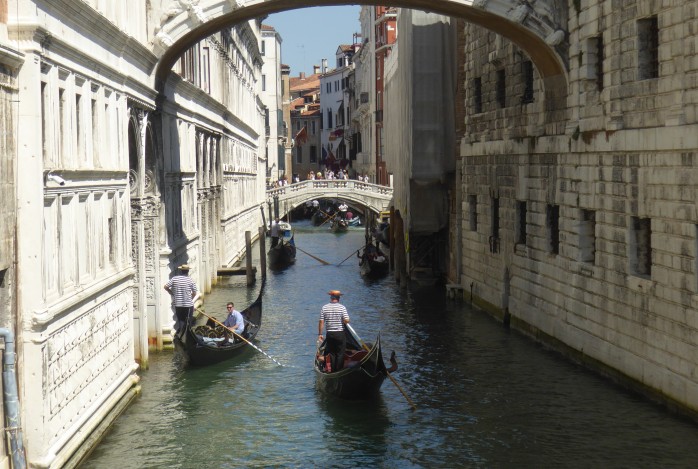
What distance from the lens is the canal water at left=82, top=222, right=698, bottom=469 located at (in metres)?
12.4

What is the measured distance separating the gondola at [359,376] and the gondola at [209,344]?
218 cm

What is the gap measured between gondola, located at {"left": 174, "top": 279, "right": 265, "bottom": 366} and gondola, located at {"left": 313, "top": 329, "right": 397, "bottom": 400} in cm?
218

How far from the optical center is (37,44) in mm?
10219

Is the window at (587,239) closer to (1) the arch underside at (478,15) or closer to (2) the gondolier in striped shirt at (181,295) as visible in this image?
(1) the arch underside at (478,15)

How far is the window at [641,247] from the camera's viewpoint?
1469 cm

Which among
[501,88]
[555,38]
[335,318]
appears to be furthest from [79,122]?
[501,88]

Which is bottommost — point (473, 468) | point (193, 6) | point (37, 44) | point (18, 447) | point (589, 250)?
point (473, 468)

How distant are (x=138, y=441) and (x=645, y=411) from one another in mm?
5689

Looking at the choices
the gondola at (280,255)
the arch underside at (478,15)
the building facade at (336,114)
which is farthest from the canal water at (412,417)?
the building facade at (336,114)

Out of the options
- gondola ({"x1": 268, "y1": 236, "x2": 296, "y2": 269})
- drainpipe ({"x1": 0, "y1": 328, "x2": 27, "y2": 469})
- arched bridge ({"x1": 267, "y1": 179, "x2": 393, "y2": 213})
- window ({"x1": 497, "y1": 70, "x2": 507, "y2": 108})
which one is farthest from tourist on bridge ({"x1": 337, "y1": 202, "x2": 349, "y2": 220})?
drainpipe ({"x1": 0, "y1": 328, "x2": 27, "y2": 469})

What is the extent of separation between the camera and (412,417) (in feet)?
46.9

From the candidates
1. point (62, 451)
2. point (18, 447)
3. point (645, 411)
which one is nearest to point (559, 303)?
point (645, 411)

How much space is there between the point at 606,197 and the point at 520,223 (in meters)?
4.90

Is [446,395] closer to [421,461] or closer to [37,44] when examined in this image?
[421,461]
